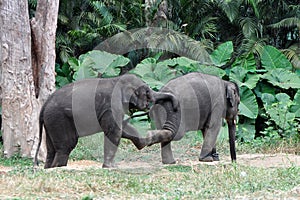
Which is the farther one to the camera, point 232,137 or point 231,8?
point 231,8

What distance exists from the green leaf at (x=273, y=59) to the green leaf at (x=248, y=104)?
1213 millimetres

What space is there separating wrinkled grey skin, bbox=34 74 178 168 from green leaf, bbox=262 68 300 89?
682 centimetres

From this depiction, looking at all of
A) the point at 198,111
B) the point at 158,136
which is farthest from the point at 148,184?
the point at 198,111

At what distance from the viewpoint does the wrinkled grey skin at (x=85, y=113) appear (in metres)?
8.27

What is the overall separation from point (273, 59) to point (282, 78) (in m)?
0.66

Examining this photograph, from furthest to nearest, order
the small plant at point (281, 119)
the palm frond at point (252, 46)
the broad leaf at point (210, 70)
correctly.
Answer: the palm frond at point (252, 46) → the broad leaf at point (210, 70) → the small plant at point (281, 119)

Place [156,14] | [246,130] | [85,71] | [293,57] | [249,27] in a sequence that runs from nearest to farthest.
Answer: [246,130]
[85,71]
[293,57]
[249,27]
[156,14]

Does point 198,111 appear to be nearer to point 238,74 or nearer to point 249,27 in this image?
point 238,74

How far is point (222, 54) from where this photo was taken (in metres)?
15.3

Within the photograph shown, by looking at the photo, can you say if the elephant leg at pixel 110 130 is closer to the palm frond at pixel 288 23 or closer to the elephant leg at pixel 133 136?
the elephant leg at pixel 133 136

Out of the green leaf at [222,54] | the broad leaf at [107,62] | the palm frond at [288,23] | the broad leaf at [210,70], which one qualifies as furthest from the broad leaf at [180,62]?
the palm frond at [288,23]

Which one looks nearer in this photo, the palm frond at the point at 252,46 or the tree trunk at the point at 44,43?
the tree trunk at the point at 44,43

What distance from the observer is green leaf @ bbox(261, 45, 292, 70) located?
1491 cm

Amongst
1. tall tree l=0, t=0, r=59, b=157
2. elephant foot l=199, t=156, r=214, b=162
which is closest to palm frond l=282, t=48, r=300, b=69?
elephant foot l=199, t=156, r=214, b=162
